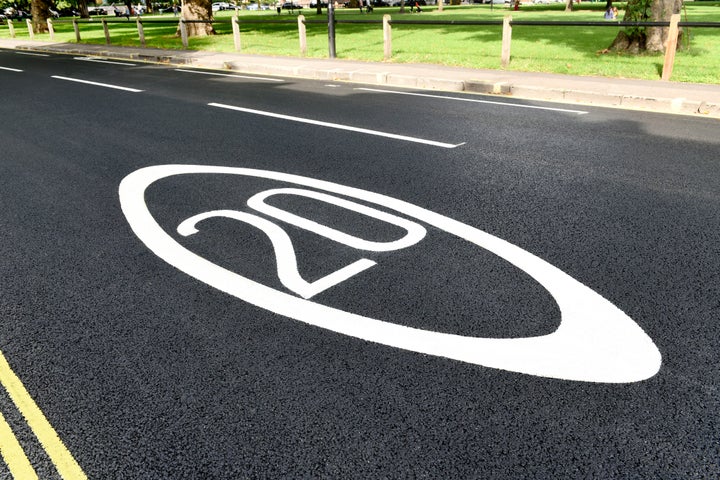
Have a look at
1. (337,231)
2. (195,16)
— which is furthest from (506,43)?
(195,16)

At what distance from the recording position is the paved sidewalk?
28.7ft

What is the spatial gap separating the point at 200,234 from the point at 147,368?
1674 millimetres

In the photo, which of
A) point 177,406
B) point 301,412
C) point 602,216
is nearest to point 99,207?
point 177,406

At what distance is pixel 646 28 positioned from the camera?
13.5 m

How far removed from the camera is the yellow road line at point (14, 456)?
84.9 inches

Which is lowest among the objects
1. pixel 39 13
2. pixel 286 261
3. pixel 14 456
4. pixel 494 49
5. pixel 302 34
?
pixel 14 456

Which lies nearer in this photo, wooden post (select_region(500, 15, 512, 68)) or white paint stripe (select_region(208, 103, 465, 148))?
white paint stripe (select_region(208, 103, 465, 148))

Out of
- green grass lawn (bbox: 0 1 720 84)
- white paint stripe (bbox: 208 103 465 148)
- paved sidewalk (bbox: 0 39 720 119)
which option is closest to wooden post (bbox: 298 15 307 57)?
green grass lawn (bbox: 0 1 720 84)

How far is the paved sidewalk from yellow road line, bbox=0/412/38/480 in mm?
9160

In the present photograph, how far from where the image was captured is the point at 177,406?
252cm

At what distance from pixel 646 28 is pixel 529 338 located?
13469 mm

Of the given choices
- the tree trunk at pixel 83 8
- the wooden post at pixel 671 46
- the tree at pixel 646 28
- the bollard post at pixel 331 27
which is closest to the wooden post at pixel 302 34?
the bollard post at pixel 331 27

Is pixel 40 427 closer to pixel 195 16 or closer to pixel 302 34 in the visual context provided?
pixel 302 34

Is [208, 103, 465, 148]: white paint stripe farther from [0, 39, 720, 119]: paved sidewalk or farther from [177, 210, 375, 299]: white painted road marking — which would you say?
[0, 39, 720, 119]: paved sidewalk
